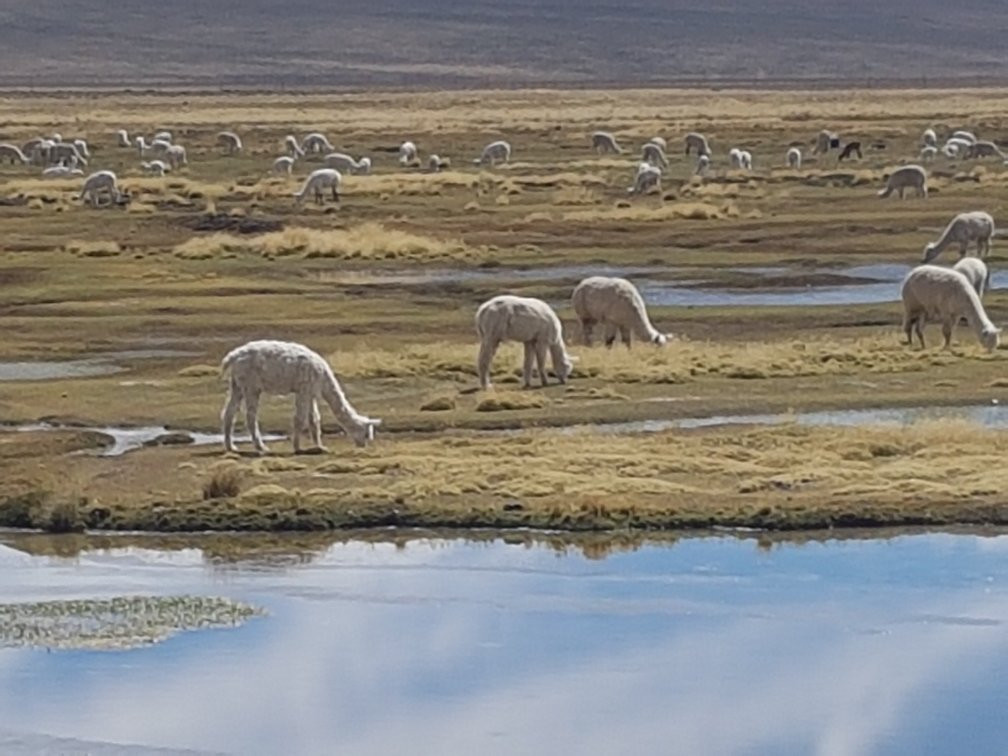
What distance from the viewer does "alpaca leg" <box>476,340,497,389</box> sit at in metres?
23.4

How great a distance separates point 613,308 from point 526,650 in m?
→ 12.2

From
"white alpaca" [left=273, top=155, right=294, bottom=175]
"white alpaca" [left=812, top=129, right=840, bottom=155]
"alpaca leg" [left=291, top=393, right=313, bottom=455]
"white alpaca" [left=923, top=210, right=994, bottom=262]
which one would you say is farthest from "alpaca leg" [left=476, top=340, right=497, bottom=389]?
"white alpaca" [left=812, top=129, right=840, bottom=155]

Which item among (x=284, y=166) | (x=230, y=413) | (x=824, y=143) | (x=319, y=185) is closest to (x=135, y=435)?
(x=230, y=413)

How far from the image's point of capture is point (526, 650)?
14156mm

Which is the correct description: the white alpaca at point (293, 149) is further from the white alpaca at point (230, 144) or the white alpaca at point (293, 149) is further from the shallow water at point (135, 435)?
the shallow water at point (135, 435)

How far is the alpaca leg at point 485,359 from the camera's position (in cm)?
2341

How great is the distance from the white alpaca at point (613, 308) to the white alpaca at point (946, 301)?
2.60 metres

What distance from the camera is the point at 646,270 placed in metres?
37.8

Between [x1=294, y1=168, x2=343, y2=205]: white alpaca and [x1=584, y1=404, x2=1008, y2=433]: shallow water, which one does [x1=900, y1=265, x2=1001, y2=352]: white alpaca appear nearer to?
[x1=584, y1=404, x2=1008, y2=433]: shallow water

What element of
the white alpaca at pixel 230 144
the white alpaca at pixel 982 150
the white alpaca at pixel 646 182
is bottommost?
the white alpaca at pixel 230 144

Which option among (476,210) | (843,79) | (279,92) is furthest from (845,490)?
(843,79)

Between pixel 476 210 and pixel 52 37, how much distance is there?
5376 inches

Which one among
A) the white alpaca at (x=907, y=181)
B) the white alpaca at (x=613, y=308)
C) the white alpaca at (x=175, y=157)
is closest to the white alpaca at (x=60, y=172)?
the white alpaca at (x=175, y=157)

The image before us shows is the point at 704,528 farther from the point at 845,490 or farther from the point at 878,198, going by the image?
the point at 878,198
